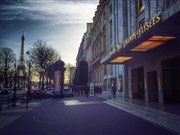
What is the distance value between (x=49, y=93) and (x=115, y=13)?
18.7 metres

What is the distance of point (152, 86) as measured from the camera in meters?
17.9

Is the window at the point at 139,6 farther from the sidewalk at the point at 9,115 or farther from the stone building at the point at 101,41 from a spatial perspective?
the sidewalk at the point at 9,115

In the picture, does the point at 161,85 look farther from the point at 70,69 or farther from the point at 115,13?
the point at 70,69

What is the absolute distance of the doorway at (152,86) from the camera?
17.6 metres

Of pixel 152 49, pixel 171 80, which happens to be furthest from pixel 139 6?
pixel 171 80

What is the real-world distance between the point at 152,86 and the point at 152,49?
4.11m

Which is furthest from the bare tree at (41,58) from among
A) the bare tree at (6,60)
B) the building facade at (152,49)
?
the building facade at (152,49)

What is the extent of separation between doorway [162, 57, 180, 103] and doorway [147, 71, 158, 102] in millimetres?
2019

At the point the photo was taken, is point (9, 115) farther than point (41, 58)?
No

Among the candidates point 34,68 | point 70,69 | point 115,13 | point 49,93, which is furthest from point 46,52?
point 70,69

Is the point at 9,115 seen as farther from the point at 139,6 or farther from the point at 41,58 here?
the point at 41,58

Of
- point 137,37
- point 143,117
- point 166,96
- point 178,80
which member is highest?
point 137,37

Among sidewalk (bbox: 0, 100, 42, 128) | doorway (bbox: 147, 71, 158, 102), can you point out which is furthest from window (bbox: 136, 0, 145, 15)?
sidewalk (bbox: 0, 100, 42, 128)

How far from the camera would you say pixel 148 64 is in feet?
58.8
